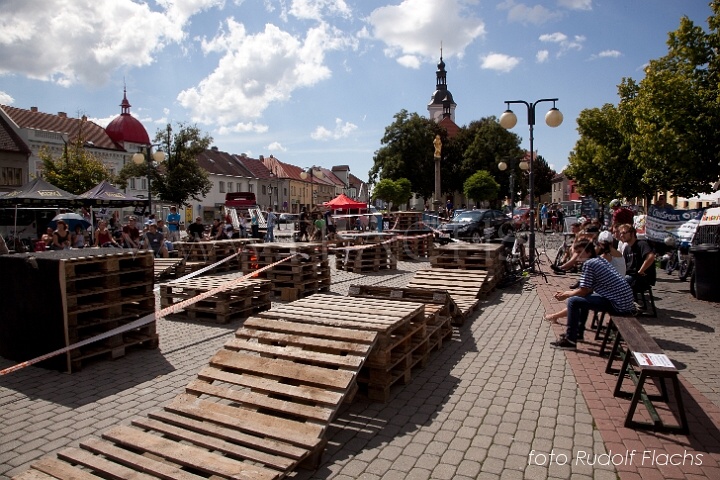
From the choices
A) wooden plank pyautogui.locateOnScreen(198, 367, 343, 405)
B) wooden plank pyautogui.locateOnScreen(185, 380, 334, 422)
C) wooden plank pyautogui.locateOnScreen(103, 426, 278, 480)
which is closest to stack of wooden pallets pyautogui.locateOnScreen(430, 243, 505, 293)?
wooden plank pyautogui.locateOnScreen(198, 367, 343, 405)

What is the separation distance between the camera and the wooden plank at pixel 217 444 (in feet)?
11.5

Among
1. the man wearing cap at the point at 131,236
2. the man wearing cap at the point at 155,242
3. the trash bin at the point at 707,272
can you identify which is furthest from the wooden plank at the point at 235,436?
the man wearing cap at the point at 155,242

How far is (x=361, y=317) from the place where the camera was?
18.1 feet

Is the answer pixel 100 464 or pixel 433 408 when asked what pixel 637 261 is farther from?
pixel 100 464

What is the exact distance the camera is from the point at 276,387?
441 cm

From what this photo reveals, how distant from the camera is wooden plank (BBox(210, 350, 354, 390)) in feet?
14.2

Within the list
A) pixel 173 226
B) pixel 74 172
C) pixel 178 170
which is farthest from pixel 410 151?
pixel 173 226

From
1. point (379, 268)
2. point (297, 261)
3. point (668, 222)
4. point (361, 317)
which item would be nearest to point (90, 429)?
point (361, 317)

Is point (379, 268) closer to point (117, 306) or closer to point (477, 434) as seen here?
point (117, 306)

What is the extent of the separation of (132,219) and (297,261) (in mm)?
7347

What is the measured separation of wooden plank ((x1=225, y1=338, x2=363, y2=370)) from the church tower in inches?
3736

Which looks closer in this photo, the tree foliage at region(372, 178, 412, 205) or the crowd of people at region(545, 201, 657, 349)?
the crowd of people at region(545, 201, 657, 349)

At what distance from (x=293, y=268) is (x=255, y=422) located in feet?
21.8

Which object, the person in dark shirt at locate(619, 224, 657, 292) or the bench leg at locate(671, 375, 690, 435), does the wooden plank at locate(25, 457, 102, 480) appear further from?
the person in dark shirt at locate(619, 224, 657, 292)
